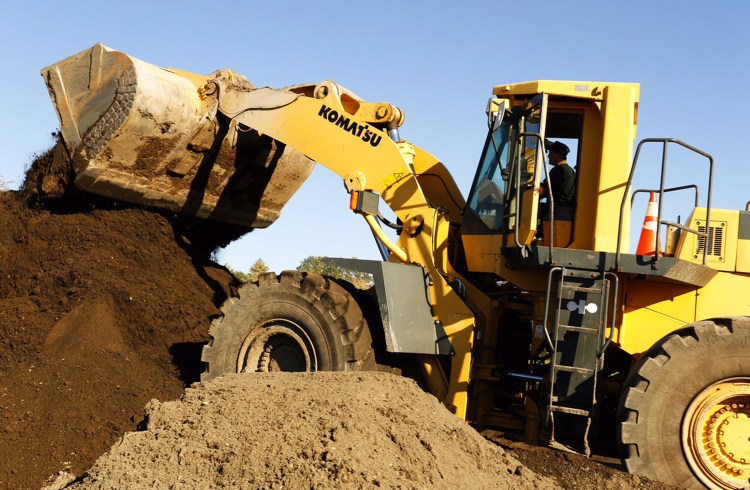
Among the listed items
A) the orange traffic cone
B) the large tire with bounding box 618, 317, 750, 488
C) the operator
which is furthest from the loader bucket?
the large tire with bounding box 618, 317, 750, 488

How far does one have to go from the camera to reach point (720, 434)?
6.51 meters

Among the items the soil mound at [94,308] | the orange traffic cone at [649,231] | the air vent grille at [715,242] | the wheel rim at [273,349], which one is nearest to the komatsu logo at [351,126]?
the wheel rim at [273,349]

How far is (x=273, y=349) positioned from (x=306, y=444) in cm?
293

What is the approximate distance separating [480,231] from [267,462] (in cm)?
346

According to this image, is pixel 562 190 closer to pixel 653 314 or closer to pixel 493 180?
pixel 493 180

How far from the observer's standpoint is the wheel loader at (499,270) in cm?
655

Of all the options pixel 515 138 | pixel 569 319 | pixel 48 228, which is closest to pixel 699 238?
pixel 569 319

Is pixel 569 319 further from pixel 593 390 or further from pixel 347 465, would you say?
pixel 347 465

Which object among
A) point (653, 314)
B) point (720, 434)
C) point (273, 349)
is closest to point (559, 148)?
point (653, 314)

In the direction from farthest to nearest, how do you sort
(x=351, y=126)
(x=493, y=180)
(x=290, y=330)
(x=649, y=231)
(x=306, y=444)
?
1. (x=351, y=126)
2. (x=290, y=330)
3. (x=493, y=180)
4. (x=649, y=231)
5. (x=306, y=444)

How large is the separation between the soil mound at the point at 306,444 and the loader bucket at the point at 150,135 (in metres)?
3.36

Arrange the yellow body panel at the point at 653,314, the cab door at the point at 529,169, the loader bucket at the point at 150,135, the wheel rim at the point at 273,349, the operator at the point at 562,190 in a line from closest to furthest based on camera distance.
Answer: the yellow body panel at the point at 653,314 < the cab door at the point at 529,169 < the operator at the point at 562,190 < the wheel rim at the point at 273,349 < the loader bucket at the point at 150,135

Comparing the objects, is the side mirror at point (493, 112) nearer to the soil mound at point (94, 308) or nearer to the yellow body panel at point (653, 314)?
the yellow body panel at point (653, 314)

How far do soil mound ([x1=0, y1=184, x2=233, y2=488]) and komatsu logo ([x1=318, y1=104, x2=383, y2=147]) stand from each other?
236 cm
